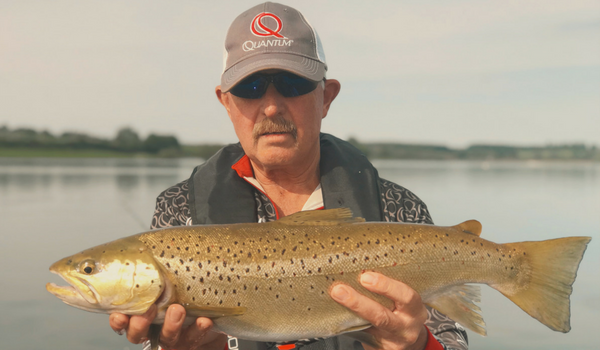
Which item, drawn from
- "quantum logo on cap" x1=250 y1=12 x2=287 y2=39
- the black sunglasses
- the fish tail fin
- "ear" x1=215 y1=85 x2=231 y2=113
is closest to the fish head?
the black sunglasses

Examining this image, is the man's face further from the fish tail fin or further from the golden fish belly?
the fish tail fin

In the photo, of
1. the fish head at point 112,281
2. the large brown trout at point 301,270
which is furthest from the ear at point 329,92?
the fish head at point 112,281

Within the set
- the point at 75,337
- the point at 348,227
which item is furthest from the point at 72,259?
the point at 75,337

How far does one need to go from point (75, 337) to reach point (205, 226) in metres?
7.25

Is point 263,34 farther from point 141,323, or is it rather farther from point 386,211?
point 141,323

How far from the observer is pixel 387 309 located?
3254mm

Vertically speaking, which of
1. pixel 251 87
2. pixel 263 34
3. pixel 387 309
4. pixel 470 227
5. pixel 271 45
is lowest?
pixel 387 309

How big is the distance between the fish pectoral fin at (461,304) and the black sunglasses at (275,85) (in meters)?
1.99

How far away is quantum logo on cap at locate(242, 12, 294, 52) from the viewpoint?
3.94 metres

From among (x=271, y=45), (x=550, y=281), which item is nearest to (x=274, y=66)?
(x=271, y=45)

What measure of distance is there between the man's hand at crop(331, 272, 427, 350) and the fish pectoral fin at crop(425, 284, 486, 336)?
0.22 meters

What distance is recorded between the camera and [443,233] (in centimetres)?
354

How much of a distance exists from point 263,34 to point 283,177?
1294mm

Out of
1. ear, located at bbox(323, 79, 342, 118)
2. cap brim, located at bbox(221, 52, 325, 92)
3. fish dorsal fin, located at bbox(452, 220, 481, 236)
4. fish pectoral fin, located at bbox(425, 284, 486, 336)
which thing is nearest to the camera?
fish pectoral fin, located at bbox(425, 284, 486, 336)
